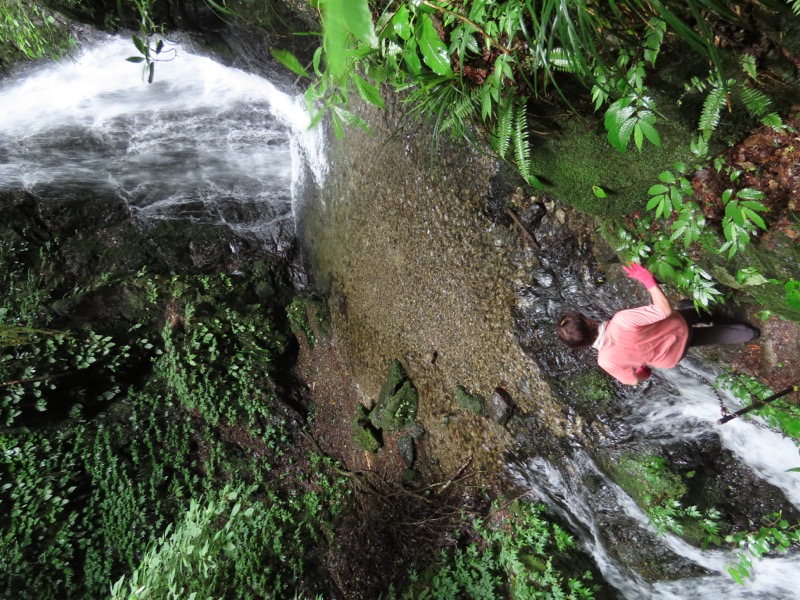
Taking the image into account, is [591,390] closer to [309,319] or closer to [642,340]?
[642,340]

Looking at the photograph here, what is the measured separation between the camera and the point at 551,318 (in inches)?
148

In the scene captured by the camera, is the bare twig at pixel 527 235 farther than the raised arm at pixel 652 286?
Yes

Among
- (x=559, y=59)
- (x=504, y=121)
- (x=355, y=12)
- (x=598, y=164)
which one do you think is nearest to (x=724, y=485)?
(x=598, y=164)

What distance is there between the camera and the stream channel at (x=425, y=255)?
138 inches

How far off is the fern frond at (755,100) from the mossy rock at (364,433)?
14.9ft

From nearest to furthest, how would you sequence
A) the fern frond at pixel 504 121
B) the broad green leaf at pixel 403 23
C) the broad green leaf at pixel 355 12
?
the broad green leaf at pixel 355 12 < the broad green leaf at pixel 403 23 < the fern frond at pixel 504 121

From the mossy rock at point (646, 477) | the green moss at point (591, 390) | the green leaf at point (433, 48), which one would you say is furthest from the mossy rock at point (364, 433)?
the green leaf at point (433, 48)

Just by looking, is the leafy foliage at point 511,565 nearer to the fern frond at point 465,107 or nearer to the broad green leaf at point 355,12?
the fern frond at point 465,107

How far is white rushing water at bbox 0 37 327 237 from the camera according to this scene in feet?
19.8

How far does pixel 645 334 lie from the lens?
2775mm

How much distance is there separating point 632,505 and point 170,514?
192 inches

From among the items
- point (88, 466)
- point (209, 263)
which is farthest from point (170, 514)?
point (209, 263)

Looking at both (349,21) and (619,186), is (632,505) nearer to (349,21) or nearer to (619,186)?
(619,186)

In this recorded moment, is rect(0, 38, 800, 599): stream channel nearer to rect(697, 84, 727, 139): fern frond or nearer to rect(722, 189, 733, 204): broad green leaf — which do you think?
rect(722, 189, 733, 204): broad green leaf
